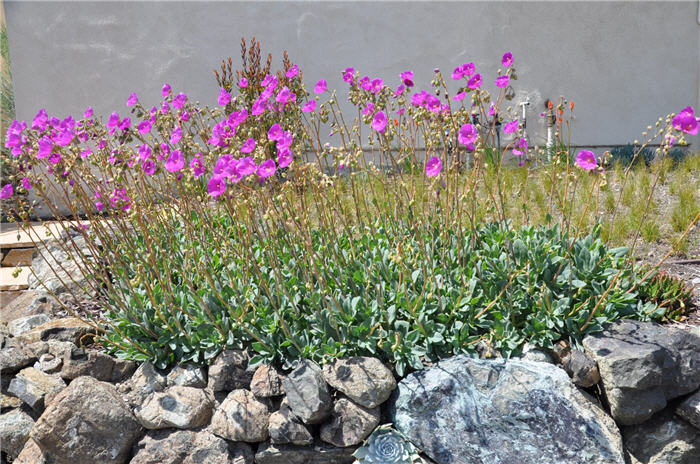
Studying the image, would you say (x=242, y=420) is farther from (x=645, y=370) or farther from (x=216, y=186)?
(x=645, y=370)

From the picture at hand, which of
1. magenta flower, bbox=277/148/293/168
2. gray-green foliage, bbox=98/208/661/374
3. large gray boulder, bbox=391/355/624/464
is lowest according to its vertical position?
large gray boulder, bbox=391/355/624/464

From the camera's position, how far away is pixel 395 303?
253 centimetres

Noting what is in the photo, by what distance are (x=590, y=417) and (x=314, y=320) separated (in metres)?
1.22

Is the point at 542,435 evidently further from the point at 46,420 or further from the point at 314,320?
the point at 46,420

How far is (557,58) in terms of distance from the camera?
7035 millimetres

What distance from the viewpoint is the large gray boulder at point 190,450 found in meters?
2.34

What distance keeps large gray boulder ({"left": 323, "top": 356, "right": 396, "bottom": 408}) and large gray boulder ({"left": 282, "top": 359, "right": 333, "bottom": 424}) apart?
0.06 metres

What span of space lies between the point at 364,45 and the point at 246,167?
17.0ft

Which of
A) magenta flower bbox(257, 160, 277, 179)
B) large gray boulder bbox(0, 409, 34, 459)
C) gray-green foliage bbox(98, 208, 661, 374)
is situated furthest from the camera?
large gray boulder bbox(0, 409, 34, 459)

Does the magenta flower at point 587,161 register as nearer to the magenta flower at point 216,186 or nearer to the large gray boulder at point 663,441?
the large gray boulder at point 663,441

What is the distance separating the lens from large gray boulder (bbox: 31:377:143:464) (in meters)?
2.33

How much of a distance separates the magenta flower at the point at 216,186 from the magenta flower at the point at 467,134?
100 centimetres

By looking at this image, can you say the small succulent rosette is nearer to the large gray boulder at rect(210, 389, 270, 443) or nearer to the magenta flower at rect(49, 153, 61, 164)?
the large gray boulder at rect(210, 389, 270, 443)

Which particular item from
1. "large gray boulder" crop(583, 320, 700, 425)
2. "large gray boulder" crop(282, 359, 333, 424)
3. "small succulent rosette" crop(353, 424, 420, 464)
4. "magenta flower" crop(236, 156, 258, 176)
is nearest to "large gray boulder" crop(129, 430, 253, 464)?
"large gray boulder" crop(282, 359, 333, 424)
